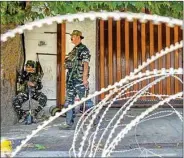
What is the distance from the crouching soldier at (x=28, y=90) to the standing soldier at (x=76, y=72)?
101 cm

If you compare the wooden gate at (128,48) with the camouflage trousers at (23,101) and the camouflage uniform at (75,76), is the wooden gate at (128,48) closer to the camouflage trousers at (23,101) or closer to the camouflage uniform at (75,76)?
the camouflage trousers at (23,101)

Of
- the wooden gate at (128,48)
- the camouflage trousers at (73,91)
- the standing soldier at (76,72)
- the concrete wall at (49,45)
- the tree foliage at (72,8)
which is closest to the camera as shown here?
the tree foliage at (72,8)

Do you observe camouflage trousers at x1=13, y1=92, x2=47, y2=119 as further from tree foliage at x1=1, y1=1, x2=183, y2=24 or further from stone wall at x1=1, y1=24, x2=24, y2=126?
Answer: tree foliage at x1=1, y1=1, x2=183, y2=24

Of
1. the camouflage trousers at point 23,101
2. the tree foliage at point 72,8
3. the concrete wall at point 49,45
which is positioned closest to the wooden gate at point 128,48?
the concrete wall at point 49,45

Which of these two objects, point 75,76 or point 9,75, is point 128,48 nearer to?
point 75,76

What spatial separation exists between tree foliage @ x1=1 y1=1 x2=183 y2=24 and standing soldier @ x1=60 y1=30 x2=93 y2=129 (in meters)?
0.83

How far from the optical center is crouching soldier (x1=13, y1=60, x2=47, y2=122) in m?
8.67

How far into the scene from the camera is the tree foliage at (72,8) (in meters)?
6.28

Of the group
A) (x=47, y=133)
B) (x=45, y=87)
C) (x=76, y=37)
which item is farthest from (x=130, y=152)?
(x=45, y=87)

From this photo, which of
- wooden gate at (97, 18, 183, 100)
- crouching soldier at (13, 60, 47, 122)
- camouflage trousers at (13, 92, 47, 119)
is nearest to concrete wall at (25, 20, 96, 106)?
wooden gate at (97, 18, 183, 100)

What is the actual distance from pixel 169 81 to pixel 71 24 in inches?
103

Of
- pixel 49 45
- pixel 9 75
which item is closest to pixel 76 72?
pixel 9 75

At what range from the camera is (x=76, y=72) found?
8.05 meters

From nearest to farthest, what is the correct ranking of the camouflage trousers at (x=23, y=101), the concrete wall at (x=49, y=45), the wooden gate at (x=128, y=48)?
the camouflage trousers at (x=23, y=101), the concrete wall at (x=49, y=45), the wooden gate at (x=128, y=48)
